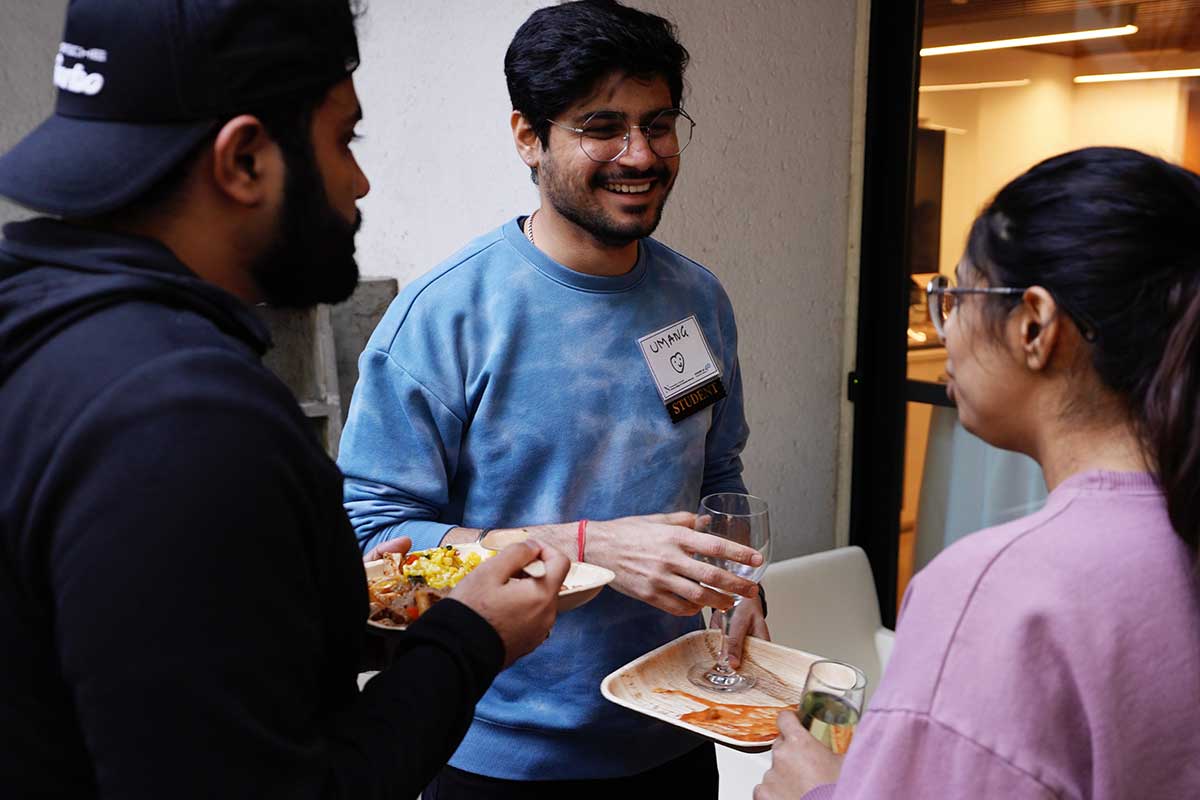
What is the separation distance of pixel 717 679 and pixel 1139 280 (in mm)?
878

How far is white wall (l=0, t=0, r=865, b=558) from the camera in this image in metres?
2.78

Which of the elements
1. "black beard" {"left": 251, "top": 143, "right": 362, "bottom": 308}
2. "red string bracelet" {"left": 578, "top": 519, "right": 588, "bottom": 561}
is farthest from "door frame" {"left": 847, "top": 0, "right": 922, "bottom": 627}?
"black beard" {"left": 251, "top": 143, "right": 362, "bottom": 308}

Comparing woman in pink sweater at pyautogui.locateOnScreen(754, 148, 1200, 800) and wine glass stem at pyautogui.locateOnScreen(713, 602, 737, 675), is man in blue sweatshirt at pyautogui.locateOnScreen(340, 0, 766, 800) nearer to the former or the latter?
wine glass stem at pyautogui.locateOnScreen(713, 602, 737, 675)

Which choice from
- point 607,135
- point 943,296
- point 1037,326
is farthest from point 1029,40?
point 1037,326

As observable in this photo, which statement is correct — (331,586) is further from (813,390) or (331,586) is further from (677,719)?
(813,390)

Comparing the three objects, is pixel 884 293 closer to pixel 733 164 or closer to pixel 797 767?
pixel 733 164

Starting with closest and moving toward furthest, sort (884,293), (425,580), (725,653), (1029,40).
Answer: (425,580)
(725,653)
(1029,40)
(884,293)

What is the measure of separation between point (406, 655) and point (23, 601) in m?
0.33

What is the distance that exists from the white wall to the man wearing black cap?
74.7 inches

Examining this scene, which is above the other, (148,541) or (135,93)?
(135,93)

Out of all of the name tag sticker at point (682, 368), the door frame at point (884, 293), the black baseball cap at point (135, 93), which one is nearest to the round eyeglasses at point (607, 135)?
the name tag sticker at point (682, 368)

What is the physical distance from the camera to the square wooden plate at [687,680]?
145cm

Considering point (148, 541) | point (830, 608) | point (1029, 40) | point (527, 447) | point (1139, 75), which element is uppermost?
point (1029, 40)

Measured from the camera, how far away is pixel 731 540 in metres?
1.48
